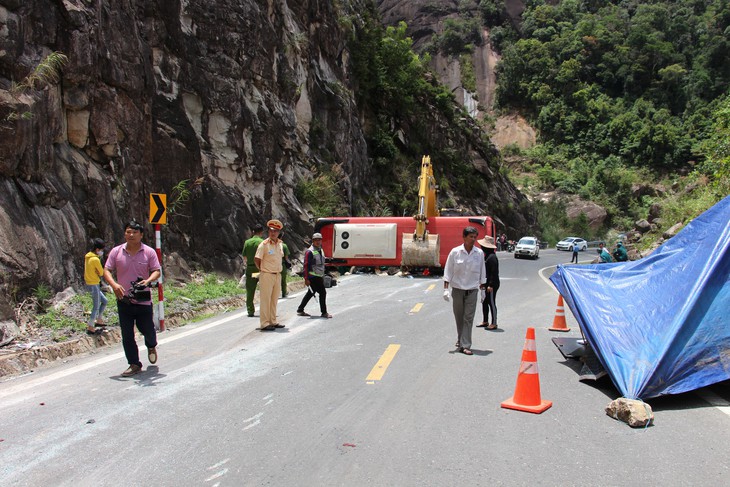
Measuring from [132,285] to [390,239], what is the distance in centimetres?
1698

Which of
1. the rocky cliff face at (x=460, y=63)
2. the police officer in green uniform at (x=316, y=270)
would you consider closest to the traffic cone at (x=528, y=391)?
the police officer in green uniform at (x=316, y=270)

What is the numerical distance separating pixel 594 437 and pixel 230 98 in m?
19.7

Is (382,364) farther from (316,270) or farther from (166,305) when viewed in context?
(166,305)

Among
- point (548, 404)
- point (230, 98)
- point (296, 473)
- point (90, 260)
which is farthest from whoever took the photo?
point (230, 98)

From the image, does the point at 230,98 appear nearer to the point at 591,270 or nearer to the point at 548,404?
the point at 591,270

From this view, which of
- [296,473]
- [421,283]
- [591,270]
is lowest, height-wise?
[421,283]

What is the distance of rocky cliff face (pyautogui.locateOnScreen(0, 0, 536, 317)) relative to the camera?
37.1ft

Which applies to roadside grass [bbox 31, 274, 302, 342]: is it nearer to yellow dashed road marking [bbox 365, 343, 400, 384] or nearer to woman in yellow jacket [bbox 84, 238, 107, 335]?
woman in yellow jacket [bbox 84, 238, 107, 335]

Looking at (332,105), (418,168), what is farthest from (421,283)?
(418,168)

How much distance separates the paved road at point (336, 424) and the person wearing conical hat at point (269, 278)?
1.39 metres

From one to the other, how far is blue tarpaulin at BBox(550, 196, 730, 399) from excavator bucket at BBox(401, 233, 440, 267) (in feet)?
47.5

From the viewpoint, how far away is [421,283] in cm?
1988

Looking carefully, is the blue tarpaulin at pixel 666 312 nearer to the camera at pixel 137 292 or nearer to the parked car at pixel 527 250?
the camera at pixel 137 292

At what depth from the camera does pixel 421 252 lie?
2261cm
